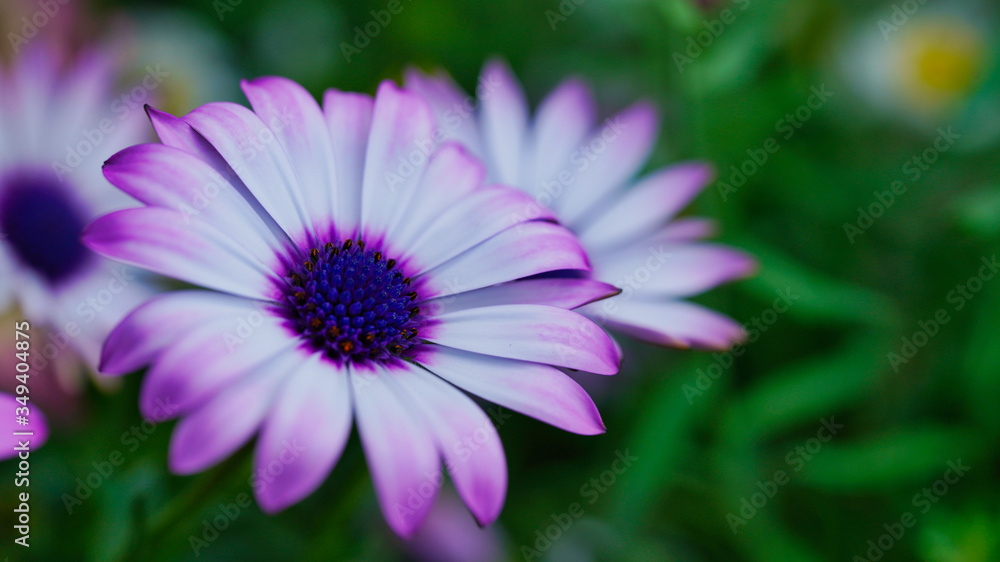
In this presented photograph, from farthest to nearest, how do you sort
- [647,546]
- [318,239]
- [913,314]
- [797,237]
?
[797,237] → [913,314] → [647,546] → [318,239]

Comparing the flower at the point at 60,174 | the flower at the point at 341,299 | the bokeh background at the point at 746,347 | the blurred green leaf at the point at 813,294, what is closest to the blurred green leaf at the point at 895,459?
the bokeh background at the point at 746,347

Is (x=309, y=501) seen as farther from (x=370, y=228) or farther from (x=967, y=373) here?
(x=967, y=373)

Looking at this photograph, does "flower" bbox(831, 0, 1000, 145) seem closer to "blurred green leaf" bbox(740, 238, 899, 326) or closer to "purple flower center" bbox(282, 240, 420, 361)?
"blurred green leaf" bbox(740, 238, 899, 326)

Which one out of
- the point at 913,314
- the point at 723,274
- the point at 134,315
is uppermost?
the point at 134,315

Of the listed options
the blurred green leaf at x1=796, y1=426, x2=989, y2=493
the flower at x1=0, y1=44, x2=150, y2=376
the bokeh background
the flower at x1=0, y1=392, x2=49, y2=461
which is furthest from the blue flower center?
the blurred green leaf at x1=796, y1=426, x2=989, y2=493

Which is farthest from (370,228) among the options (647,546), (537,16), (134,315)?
(537,16)

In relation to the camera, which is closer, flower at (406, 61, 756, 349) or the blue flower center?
flower at (406, 61, 756, 349)

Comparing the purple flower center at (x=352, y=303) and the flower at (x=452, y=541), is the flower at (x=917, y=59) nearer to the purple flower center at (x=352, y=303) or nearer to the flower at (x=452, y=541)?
the flower at (x=452, y=541)
